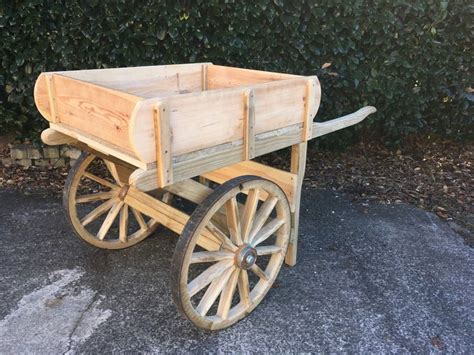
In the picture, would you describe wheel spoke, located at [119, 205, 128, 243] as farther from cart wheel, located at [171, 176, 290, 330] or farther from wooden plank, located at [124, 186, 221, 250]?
cart wheel, located at [171, 176, 290, 330]

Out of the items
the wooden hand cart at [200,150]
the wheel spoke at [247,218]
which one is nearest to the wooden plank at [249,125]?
the wooden hand cart at [200,150]

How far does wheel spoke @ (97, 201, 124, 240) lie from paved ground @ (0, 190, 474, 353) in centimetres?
15

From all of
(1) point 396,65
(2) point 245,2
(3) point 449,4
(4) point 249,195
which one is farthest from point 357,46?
(4) point 249,195

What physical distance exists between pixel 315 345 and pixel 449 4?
3.24m

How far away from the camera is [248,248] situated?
7.04 feet

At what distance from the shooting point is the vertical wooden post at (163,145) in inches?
64.6

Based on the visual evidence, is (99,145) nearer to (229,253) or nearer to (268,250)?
(229,253)

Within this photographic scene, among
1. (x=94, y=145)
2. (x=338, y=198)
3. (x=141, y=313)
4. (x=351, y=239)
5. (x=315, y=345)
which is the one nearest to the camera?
(x=94, y=145)

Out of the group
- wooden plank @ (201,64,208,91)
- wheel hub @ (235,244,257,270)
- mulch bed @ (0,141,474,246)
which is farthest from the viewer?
mulch bed @ (0,141,474,246)

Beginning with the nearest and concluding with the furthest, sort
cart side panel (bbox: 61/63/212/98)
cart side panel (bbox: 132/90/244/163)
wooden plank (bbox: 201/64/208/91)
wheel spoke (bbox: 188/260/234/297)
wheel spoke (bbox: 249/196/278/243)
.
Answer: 1. cart side panel (bbox: 132/90/244/163)
2. wheel spoke (bbox: 188/260/234/297)
3. wheel spoke (bbox: 249/196/278/243)
4. cart side panel (bbox: 61/63/212/98)
5. wooden plank (bbox: 201/64/208/91)

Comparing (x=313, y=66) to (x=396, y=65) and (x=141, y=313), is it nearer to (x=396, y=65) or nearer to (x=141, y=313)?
(x=396, y=65)

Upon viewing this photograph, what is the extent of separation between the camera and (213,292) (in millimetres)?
2092

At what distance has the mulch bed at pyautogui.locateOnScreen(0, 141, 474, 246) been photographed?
12.1 ft

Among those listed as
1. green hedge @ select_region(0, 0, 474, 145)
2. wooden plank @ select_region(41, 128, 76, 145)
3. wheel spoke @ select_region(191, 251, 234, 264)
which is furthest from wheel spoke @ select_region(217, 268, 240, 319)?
green hedge @ select_region(0, 0, 474, 145)
